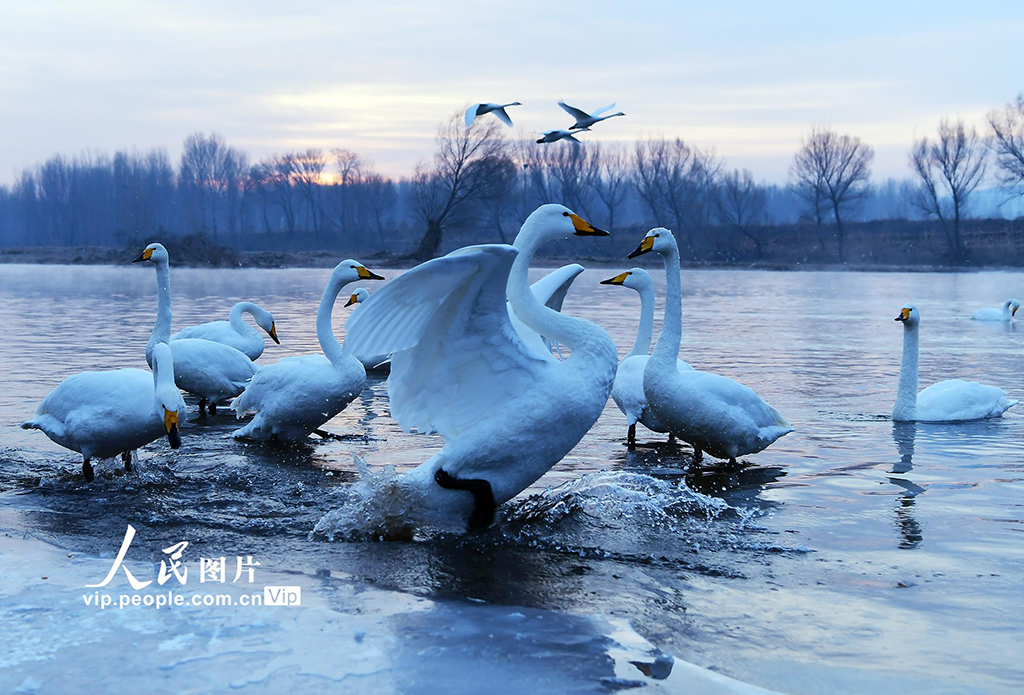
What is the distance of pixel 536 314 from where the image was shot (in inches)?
201

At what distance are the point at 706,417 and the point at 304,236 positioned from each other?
81304 mm

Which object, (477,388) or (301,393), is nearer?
(477,388)

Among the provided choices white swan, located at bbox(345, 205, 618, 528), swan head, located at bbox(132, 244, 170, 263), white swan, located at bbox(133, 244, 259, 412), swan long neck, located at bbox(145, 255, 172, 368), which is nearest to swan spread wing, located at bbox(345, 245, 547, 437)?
white swan, located at bbox(345, 205, 618, 528)

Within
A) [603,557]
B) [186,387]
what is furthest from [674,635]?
[186,387]

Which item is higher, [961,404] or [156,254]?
[156,254]

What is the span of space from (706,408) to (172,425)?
129 inches

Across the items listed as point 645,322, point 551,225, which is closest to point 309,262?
point 645,322

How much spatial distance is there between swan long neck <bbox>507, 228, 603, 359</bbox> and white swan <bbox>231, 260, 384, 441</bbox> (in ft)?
7.41

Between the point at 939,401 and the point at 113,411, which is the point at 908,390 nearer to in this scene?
the point at 939,401

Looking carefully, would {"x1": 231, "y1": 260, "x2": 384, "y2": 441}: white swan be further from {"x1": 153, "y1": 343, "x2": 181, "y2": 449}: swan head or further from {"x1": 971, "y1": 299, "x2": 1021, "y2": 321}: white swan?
{"x1": 971, "y1": 299, "x2": 1021, "y2": 321}: white swan

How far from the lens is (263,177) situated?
352 feet

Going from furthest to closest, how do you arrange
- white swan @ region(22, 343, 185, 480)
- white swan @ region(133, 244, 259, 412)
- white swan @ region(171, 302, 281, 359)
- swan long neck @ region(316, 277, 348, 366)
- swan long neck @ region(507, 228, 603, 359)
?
white swan @ region(171, 302, 281, 359), white swan @ region(133, 244, 259, 412), swan long neck @ region(316, 277, 348, 366), white swan @ region(22, 343, 185, 480), swan long neck @ region(507, 228, 603, 359)

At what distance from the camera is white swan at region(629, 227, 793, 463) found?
639 centimetres

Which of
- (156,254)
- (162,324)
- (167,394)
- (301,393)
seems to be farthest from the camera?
(156,254)
